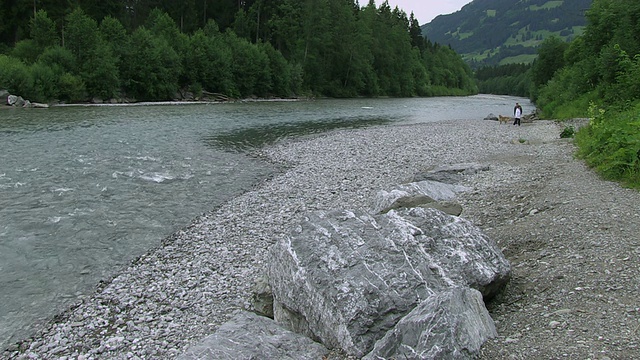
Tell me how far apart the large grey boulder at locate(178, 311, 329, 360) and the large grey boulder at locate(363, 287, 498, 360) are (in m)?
1.11

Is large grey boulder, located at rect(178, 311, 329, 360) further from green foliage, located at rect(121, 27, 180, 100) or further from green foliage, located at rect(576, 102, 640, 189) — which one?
green foliage, located at rect(121, 27, 180, 100)

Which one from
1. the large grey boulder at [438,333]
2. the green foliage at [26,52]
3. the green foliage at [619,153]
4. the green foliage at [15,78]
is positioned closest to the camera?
the large grey boulder at [438,333]

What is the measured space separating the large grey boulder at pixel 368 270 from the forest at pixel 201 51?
5629 centimetres

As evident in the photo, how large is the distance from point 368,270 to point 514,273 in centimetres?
315

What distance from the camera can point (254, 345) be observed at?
661 centimetres

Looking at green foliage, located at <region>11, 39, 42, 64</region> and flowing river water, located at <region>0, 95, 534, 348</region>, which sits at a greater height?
green foliage, located at <region>11, 39, 42, 64</region>

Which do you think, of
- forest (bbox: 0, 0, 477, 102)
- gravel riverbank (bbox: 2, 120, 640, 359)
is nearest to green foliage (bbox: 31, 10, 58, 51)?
forest (bbox: 0, 0, 477, 102)

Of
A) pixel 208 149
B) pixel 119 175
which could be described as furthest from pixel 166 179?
pixel 208 149

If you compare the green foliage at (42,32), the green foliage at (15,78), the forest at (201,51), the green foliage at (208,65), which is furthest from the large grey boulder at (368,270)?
the green foliage at (208,65)

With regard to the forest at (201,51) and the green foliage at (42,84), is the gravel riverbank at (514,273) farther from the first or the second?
the forest at (201,51)

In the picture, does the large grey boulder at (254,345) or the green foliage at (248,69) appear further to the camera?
the green foliage at (248,69)

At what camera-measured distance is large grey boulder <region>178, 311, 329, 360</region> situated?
6383 millimetres

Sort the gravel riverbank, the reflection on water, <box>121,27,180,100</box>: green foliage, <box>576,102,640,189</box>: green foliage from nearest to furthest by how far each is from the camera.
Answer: the gravel riverbank → <box>576,102,640,189</box>: green foliage → the reflection on water → <box>121,27,180,100</box>: green foliage

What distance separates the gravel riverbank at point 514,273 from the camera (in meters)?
6.32
